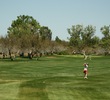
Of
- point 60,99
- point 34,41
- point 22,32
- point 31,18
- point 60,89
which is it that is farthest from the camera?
point 31,18

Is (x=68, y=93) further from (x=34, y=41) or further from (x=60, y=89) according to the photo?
(x=34, y=41)

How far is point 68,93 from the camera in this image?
103 ft

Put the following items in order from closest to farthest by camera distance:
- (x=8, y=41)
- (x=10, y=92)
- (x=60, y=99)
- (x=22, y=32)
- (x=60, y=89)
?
(x=60, y=99) < (x=10, y=92) < (x=60, y=89) < (x=8, y=41) < (x=22, y=32)

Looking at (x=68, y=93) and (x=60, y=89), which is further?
(x=60, y=89)

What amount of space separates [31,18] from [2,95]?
15095 cm

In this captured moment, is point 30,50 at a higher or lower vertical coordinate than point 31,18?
lower

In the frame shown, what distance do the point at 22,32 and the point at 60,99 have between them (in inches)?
5370

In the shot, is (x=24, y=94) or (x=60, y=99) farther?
(x=24, y=94)

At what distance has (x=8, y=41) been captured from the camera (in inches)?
4744

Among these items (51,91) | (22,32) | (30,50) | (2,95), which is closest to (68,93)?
(51,91)

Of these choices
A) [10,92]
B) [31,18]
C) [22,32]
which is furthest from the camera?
[31,18]

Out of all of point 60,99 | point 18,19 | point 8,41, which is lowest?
point 60,99

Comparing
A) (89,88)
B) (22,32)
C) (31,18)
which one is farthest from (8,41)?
(89,88)

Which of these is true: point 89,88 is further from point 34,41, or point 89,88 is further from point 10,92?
point 34,41
